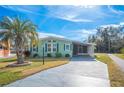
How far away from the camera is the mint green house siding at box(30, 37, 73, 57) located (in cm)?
1342

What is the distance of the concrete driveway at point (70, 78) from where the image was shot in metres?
10.1

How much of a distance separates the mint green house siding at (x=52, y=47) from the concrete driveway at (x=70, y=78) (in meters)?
1.43

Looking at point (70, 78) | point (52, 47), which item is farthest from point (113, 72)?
point (52, 47)

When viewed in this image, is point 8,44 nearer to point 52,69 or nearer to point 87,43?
point 52,69

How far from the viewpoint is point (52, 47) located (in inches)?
672

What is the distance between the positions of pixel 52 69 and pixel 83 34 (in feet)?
5.50

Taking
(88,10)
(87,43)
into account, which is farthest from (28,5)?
(87,43)

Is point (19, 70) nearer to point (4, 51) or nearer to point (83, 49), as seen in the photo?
point (4, 51)

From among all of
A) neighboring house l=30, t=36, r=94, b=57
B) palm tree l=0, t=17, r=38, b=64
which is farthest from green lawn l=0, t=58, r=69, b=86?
neighboring house l=30, t=36, r=94, b=57

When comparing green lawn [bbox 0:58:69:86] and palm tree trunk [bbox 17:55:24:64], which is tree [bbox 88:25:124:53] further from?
palm tree trunk [bbox 17:55:24:64]

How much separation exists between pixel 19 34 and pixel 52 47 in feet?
15.2

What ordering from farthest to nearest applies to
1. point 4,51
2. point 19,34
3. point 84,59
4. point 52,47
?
point 52,47
point 84,59
point 19,34
point 4,51

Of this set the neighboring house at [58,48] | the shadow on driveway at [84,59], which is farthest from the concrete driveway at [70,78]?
the neighboring house at [58,48]

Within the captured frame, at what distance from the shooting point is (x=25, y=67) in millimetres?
12039
